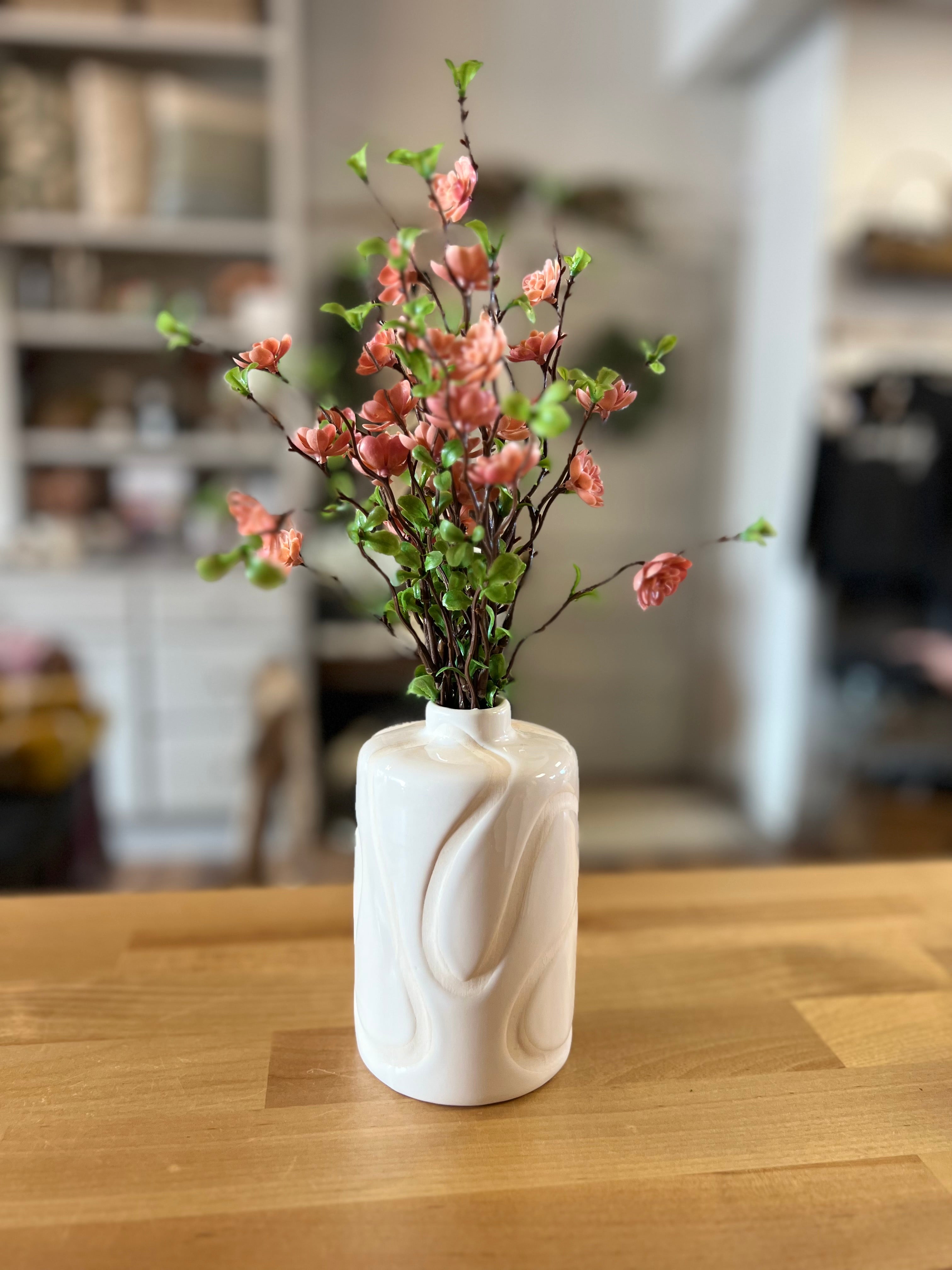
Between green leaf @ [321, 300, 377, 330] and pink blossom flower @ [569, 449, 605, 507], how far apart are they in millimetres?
159

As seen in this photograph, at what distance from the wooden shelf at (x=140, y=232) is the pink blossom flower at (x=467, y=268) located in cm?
250

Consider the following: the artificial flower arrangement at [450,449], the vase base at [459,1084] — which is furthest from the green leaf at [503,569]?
the vase base at [459,1084]

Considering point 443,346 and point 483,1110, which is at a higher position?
point 443,346

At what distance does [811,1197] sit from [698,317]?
10.7 ft

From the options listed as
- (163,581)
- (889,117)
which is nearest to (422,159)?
(163,581)

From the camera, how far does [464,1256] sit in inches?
19.8

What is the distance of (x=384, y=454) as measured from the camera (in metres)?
0.60

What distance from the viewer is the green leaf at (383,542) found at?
0.58m

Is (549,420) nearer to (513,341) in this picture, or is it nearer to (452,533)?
(452,533)

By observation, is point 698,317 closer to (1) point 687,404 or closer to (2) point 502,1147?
(1) point 687,404

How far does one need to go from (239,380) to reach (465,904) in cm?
36

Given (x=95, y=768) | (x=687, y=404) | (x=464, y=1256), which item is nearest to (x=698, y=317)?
(x=687, y=404)

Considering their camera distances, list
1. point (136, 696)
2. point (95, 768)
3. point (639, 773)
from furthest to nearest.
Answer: point (639, 773) → point (136, 696) → point (95, 768)

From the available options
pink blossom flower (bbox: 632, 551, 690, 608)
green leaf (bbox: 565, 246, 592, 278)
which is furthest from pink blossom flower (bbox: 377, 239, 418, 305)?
pink blossom flower (bbox: 632, 551, 690, 608)
